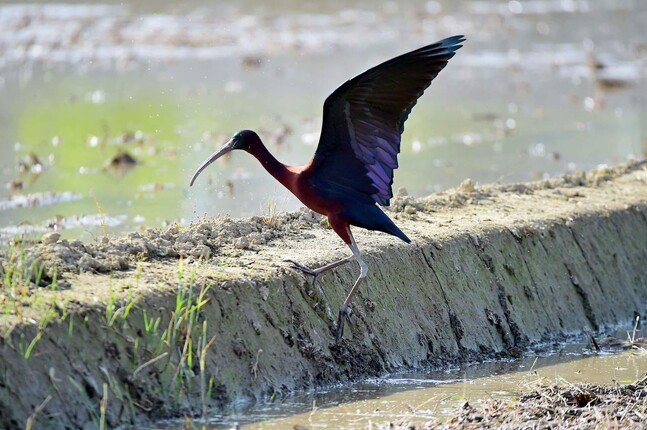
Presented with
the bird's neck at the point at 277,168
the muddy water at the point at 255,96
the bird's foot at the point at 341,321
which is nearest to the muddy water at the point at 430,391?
the bird's foot at the point at 341,321

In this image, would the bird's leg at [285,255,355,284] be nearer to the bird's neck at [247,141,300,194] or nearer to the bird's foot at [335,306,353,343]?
the bird's foot at [335,306,353,343]

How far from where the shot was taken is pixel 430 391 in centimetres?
740

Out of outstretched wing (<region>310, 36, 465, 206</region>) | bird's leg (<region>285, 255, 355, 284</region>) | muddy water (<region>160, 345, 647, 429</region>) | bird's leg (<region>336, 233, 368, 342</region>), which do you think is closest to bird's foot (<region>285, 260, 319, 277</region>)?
bird's leg (<region>285, 255, 355, 284</region>)

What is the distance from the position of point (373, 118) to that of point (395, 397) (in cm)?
170

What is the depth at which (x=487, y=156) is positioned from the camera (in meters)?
15.5

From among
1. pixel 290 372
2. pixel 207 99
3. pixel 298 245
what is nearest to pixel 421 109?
pixel 207 99

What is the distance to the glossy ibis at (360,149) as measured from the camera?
23.5 feet

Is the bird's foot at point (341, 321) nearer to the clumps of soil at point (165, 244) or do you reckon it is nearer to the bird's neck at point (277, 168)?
the bird's neck at point (277, 168)

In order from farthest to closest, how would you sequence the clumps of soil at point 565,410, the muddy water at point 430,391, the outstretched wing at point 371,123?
1. the outstretched wing at point 371,123
2. the muddy water at point 430,391
3. the clumps of soil at point 565,410

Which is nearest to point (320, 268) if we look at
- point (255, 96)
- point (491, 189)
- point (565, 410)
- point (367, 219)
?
point (367, 219)

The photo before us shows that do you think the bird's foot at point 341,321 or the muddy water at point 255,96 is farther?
the muddy water at point 255,96

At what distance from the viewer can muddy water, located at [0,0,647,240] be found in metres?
13.1

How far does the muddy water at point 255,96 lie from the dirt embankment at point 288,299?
3.26 ft

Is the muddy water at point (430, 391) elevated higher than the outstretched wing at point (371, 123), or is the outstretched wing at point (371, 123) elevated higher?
the outstretched wing at point (371, 123)
